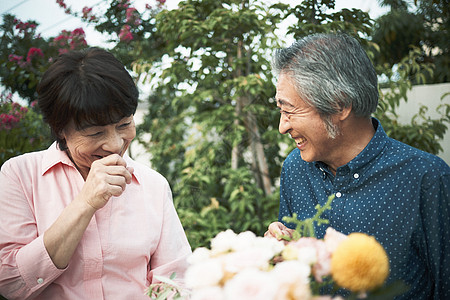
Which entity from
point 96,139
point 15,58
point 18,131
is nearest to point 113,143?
point 96,139

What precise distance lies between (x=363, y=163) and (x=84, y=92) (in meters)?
1.00

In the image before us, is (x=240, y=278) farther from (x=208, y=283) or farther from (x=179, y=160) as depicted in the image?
(x=179, y=160)

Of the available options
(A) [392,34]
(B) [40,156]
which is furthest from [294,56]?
(A) [392,34]

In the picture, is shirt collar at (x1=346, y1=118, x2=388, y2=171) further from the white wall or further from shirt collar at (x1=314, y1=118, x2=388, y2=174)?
the white wall

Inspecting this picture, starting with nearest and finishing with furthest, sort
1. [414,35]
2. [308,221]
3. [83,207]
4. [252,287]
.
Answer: [252,287], [308,221], [83,207], [414,35]

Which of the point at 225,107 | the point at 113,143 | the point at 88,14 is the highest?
the point at 113,143

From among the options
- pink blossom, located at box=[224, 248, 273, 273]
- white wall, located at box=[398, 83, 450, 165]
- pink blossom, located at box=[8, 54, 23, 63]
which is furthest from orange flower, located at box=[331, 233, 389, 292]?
pink blossom, located at box=[8, 54, 23, 63]

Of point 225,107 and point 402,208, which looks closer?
point 402,208

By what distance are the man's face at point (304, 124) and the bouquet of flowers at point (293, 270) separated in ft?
2.61

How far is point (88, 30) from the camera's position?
3.63 metres

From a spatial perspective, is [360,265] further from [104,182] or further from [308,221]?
[104,182]

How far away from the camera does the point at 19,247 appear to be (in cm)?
134

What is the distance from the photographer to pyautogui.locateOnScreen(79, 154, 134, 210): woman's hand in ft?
4.20

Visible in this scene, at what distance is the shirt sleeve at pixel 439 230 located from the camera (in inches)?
55.1
